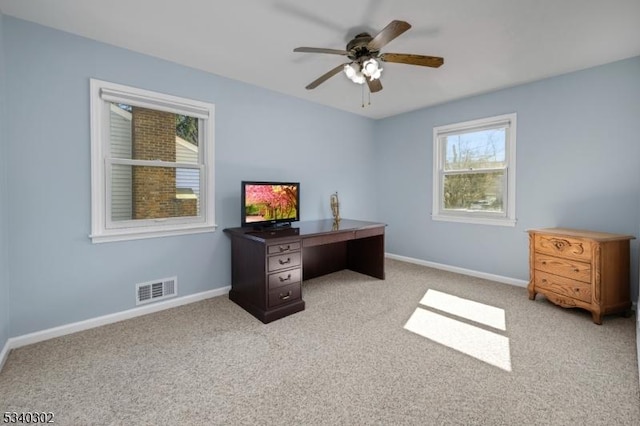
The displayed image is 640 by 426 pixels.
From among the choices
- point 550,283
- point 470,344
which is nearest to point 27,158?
point 470,344

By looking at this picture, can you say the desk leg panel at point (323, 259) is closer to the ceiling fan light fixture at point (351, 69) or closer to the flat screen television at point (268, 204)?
the flat screen television at point (268, 204)

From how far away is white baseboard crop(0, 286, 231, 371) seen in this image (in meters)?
2.06

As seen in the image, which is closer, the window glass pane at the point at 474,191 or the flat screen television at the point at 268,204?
the flat screen television at the point at 268,204

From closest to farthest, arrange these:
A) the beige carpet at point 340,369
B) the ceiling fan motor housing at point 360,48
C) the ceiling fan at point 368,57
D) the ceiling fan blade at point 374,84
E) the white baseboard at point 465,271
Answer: the beige carpet at point 340,369 → the ceiling fan at point 368,57 → the ceiling fan motor housing at point 360,48 → the ceiling fan blade at point 374,84 → the white baseboard at point 465,271

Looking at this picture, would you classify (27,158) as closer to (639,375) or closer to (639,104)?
(639,375)

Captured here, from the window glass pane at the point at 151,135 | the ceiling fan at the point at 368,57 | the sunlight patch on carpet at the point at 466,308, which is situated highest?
the ceiling fan at the point at 368,57

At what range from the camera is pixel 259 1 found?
1.88 m

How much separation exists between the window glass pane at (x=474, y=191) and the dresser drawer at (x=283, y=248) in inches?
102

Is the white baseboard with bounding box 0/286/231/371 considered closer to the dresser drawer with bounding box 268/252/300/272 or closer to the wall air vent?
the wall air vent

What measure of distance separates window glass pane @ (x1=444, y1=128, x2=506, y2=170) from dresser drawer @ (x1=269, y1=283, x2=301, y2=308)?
290 centimetres

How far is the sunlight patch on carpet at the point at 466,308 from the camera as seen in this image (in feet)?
8.24

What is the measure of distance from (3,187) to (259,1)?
2.20m

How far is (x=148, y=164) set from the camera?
2654 mm

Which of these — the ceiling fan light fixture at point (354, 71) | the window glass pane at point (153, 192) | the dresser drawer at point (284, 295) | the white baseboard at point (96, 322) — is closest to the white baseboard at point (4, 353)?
the white baseboard at point (96, 322)
